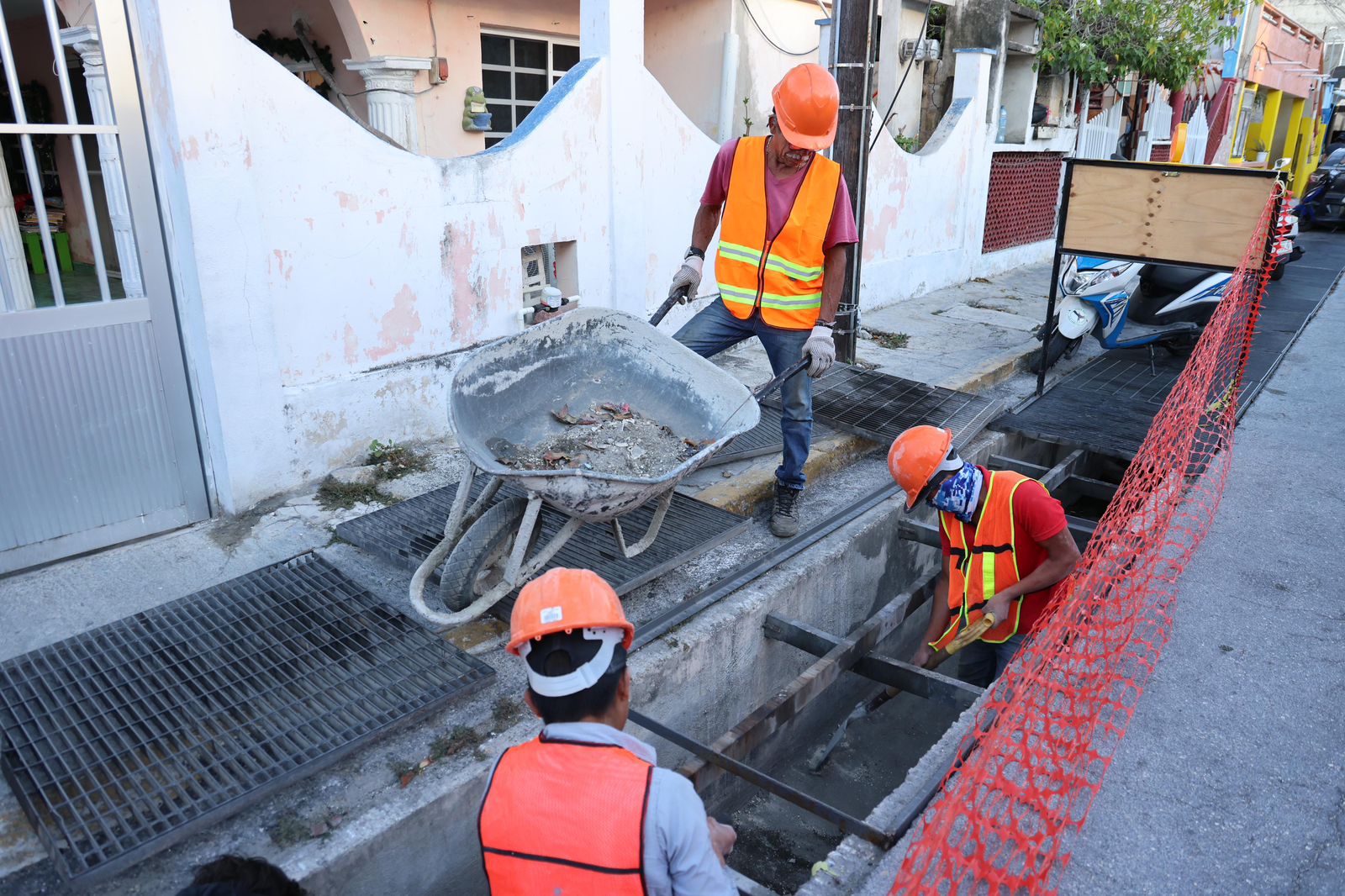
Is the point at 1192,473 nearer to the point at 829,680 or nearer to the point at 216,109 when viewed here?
the point at 829,680

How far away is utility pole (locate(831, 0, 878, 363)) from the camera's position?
19.1ft

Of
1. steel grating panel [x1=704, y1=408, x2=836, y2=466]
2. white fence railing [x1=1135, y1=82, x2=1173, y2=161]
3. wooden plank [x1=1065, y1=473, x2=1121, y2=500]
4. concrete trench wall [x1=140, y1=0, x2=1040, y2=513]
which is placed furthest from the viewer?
white fence railing [x1=1135, y1=82, x2=1173, y2=161]

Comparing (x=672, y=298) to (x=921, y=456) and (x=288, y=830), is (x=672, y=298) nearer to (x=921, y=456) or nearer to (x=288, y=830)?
(x=921, y=456)

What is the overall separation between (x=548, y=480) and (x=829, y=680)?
4.67ft

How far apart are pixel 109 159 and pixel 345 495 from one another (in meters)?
1.74

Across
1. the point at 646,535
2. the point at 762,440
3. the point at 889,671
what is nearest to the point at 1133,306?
the point at 762,440

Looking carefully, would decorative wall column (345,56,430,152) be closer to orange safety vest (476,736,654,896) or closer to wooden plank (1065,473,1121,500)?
wooden plank (1065,473,1121,500)

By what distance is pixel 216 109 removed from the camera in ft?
12.6

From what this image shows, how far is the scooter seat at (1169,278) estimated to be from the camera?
728 cm

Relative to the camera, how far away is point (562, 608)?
1701mm

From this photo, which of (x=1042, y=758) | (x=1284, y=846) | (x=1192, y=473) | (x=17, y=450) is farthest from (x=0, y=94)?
(x=1192, y=473)

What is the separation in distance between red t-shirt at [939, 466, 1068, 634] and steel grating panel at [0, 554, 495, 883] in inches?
79.2

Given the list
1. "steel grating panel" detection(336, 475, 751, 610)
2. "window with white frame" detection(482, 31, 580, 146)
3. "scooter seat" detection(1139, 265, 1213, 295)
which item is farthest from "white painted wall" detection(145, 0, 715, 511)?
"scooter seat" detection(1139, 265, 1213, 295)

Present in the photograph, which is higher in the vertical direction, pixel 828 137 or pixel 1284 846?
pixel 828 137
